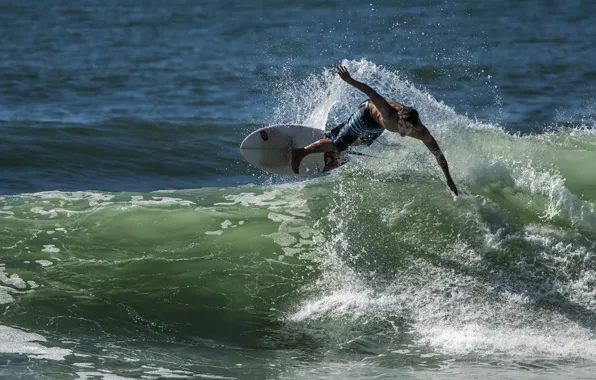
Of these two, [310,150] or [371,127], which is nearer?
[371,127]

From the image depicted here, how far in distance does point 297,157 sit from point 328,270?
206 centimetres

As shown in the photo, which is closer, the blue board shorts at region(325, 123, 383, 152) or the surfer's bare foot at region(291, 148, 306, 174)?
the blue board shorts at region(325, 123, 383, 152)

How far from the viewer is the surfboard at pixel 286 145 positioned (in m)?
11.3

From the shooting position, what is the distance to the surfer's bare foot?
36.8 ft

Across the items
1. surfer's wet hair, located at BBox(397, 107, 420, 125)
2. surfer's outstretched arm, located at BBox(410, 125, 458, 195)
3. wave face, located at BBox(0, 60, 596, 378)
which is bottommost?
wave face, located at BBox(0, 60, 596, 378)

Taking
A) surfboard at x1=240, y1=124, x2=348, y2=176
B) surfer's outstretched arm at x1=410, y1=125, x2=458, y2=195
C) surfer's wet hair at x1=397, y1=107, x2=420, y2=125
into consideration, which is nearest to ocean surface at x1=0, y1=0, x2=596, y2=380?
surfboard at x1=240, y1=124, x2=348, y2=176

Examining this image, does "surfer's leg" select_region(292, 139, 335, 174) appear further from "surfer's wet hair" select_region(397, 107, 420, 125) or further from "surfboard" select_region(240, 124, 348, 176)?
"surfer's wet hair" select_region(397, 107, 420, 125)

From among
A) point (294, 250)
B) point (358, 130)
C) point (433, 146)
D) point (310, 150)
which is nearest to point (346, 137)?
point (358, 130)

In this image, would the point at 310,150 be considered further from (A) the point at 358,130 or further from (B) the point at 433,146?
(B) the point at 433,146

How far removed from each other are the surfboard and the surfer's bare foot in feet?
0.13

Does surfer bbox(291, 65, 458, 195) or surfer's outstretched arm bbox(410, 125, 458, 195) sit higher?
surfer bbox(291, 65, 458, 195)

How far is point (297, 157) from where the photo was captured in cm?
1126

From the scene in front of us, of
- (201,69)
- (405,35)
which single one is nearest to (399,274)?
(201,69)

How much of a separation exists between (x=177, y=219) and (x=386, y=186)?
237 cm
